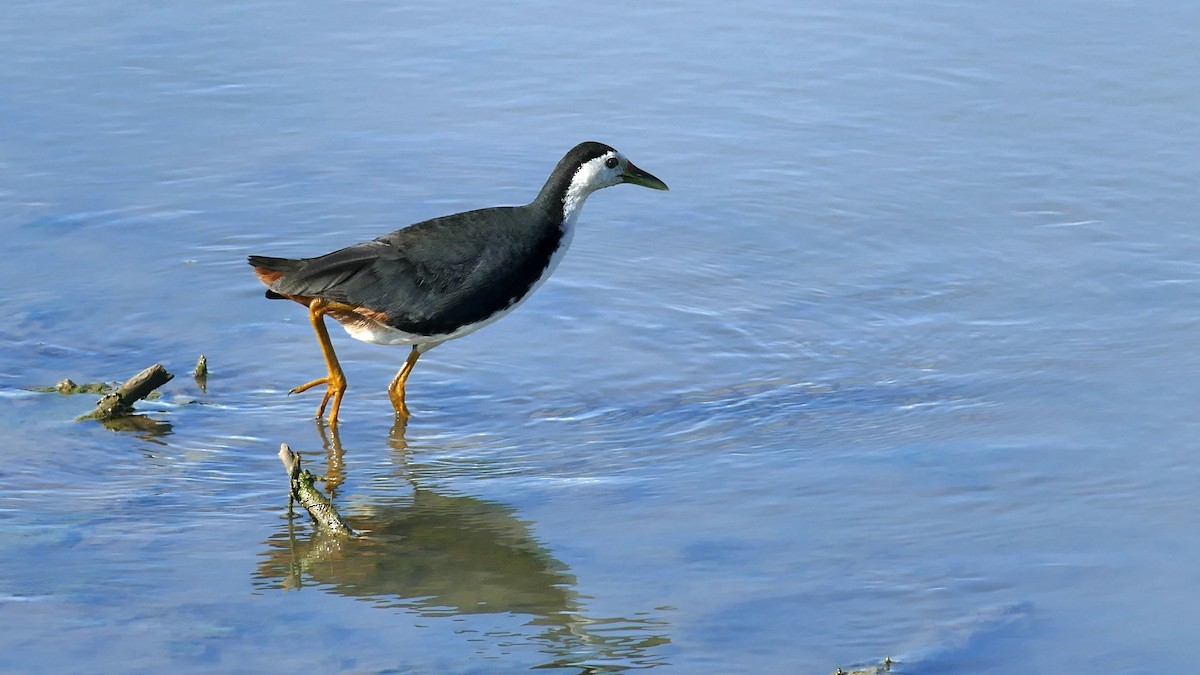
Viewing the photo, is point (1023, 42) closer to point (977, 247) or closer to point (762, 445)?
point (977, 247)

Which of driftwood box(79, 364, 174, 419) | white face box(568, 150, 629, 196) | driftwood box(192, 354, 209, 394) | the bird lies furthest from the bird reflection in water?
white face box(568, 150, 629, 196)

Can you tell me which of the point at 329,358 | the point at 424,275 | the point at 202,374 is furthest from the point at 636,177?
the point at 202,374

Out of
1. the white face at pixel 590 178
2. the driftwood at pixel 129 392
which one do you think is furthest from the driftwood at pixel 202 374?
the white face at pixel 590 178

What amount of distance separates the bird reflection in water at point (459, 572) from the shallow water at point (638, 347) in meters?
0.02

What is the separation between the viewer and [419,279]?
25.8 ft

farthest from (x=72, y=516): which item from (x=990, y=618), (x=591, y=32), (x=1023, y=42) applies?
(x=1023, y=42)

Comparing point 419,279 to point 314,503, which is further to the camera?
point 419,279

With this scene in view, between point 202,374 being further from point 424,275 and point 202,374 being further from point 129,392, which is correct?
point 424,275

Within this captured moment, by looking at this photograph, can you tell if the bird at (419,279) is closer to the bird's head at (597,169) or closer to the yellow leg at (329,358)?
the yellow leg at (329,358)

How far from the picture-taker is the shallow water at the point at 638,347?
588cm

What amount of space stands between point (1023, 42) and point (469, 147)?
4506mm

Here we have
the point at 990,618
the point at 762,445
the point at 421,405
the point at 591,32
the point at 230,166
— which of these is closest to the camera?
the point at 990,618

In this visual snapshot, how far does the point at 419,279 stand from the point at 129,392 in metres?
1.50

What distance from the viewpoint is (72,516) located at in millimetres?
6676
